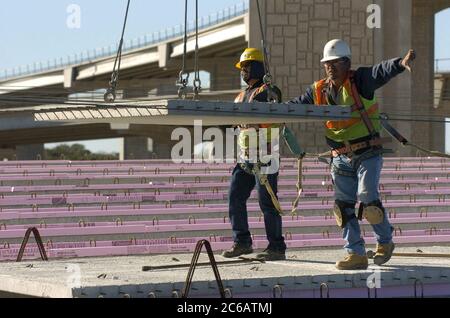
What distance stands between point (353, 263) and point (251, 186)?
1887 mm

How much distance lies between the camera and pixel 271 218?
11.7 meters

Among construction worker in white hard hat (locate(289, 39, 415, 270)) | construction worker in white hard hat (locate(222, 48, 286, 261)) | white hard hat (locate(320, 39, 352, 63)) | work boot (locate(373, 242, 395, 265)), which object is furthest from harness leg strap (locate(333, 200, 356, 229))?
white hard hat (locate(320, 39, 352, 63))

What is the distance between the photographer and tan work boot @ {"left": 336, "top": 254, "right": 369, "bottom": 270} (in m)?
10.5

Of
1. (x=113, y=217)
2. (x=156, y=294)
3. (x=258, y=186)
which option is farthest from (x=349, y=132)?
(x=113, y=217)

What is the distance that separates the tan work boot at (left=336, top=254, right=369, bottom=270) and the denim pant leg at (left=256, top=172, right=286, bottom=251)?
3.65 ft

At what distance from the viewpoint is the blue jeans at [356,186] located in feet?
35.6

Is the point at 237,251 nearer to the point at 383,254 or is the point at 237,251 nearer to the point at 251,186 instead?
the point at 251,186

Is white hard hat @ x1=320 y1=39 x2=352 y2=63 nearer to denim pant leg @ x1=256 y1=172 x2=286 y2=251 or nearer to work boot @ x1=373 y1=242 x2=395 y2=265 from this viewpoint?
denim pant leg @ x1=256 y1=172 x2=286 y2=251

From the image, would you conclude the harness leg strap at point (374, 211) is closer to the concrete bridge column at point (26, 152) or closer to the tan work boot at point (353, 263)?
the tan work boot at point (353, 263)

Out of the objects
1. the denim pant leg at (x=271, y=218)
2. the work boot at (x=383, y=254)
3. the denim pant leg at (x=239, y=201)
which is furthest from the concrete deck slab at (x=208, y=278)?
the denim pant leg at (x=239, y=201)

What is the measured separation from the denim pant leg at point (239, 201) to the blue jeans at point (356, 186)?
124cm

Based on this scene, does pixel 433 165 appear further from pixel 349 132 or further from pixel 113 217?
pixel 349 132

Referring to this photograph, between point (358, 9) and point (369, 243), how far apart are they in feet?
97.7

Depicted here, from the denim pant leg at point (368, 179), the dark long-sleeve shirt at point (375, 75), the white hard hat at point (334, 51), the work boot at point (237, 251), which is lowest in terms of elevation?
the work boot at point (237, 251)
